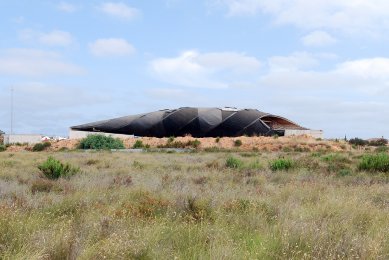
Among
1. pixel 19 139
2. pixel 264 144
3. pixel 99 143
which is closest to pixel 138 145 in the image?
pixel 99 143

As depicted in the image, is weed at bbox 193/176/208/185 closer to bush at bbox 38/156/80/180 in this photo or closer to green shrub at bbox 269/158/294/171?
bush at bbox 38/156/80/180

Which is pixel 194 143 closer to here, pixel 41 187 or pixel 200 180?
pixel 200 180

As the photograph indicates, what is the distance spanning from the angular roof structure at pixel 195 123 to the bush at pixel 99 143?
18.4 meters

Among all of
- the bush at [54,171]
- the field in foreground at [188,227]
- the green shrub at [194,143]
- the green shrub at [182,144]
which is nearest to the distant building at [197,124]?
the green shrub at [182,144]

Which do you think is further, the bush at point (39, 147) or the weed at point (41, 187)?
the bush at point (39, 147)

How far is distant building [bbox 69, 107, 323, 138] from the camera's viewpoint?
7225 cm

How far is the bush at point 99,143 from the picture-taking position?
54.2 m

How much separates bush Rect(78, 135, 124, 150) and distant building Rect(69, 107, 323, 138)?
18.4 meters

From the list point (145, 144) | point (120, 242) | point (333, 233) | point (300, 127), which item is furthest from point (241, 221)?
point (300, 127)

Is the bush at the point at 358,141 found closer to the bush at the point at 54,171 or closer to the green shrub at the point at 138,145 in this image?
the green shrub at the point at 138,145

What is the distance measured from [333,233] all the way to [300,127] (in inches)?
3025

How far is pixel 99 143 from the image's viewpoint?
55.2m

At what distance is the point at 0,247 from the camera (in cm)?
504

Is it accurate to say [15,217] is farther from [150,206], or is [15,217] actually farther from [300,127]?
[300,127]
